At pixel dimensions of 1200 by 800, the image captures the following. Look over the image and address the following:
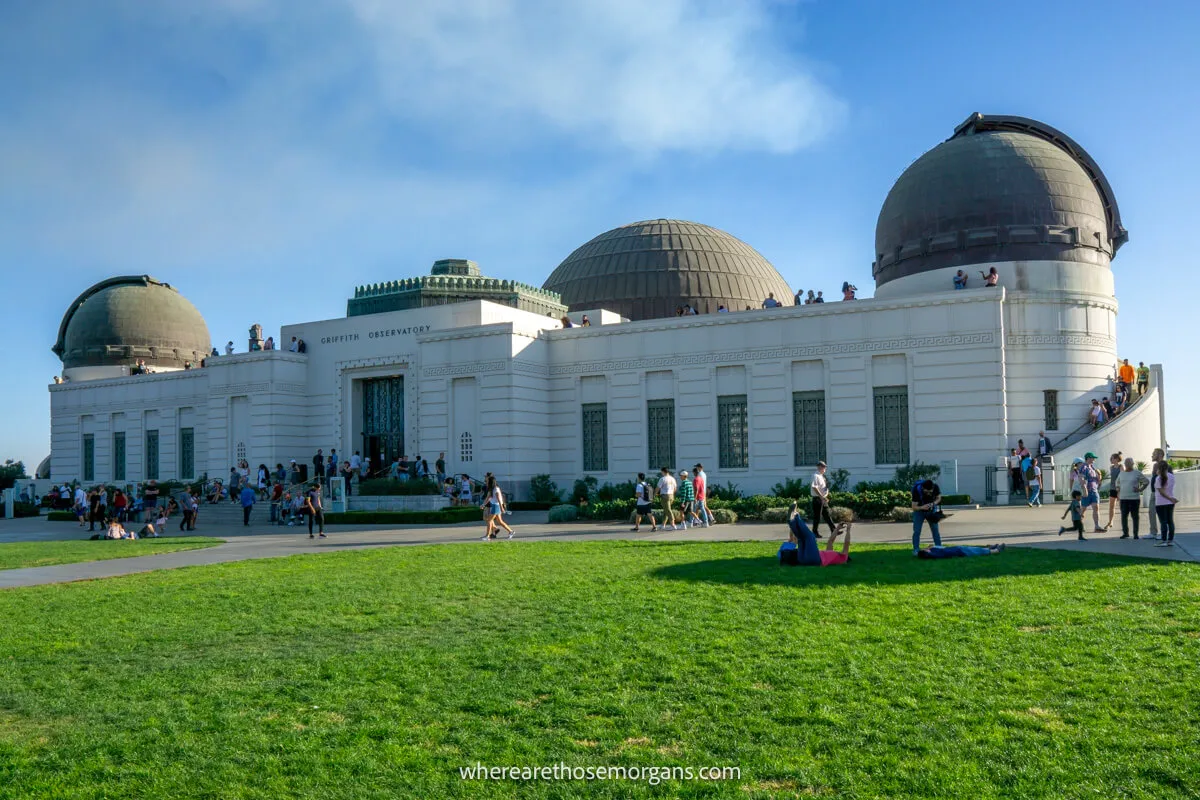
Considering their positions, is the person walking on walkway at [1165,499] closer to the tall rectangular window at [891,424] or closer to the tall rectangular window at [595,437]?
the tall rectangular window at [891,424]

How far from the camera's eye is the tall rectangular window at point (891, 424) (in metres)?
31.5

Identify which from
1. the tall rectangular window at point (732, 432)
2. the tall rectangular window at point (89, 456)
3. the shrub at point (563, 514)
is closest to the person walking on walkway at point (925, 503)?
the shrub at point (563, 514)

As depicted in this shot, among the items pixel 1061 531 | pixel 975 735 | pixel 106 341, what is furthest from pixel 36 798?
pixel 106 341

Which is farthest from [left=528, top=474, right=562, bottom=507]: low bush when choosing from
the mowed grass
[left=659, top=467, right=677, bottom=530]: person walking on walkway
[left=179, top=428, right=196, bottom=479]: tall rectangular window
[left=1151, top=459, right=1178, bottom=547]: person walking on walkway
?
the mowed grass

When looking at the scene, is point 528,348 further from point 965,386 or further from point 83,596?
point 83,596

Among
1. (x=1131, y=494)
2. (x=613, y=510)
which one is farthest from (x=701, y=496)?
(x=1131, y=494)

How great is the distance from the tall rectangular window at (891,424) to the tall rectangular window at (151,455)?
34778 mm

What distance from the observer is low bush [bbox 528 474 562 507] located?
115 ft

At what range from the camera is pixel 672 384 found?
35.1 meters

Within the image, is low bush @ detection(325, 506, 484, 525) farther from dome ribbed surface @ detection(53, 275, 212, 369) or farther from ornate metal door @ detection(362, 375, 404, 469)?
dome ribbed surface @ detection(53, 275, 212, 369)

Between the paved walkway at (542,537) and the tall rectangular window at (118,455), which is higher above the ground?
the tall rectangular window at (118,455)

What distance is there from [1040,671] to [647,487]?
16.4 meters

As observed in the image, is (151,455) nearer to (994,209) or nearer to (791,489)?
(791,489)

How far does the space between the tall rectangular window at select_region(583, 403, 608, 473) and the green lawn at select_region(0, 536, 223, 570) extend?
567 inches
